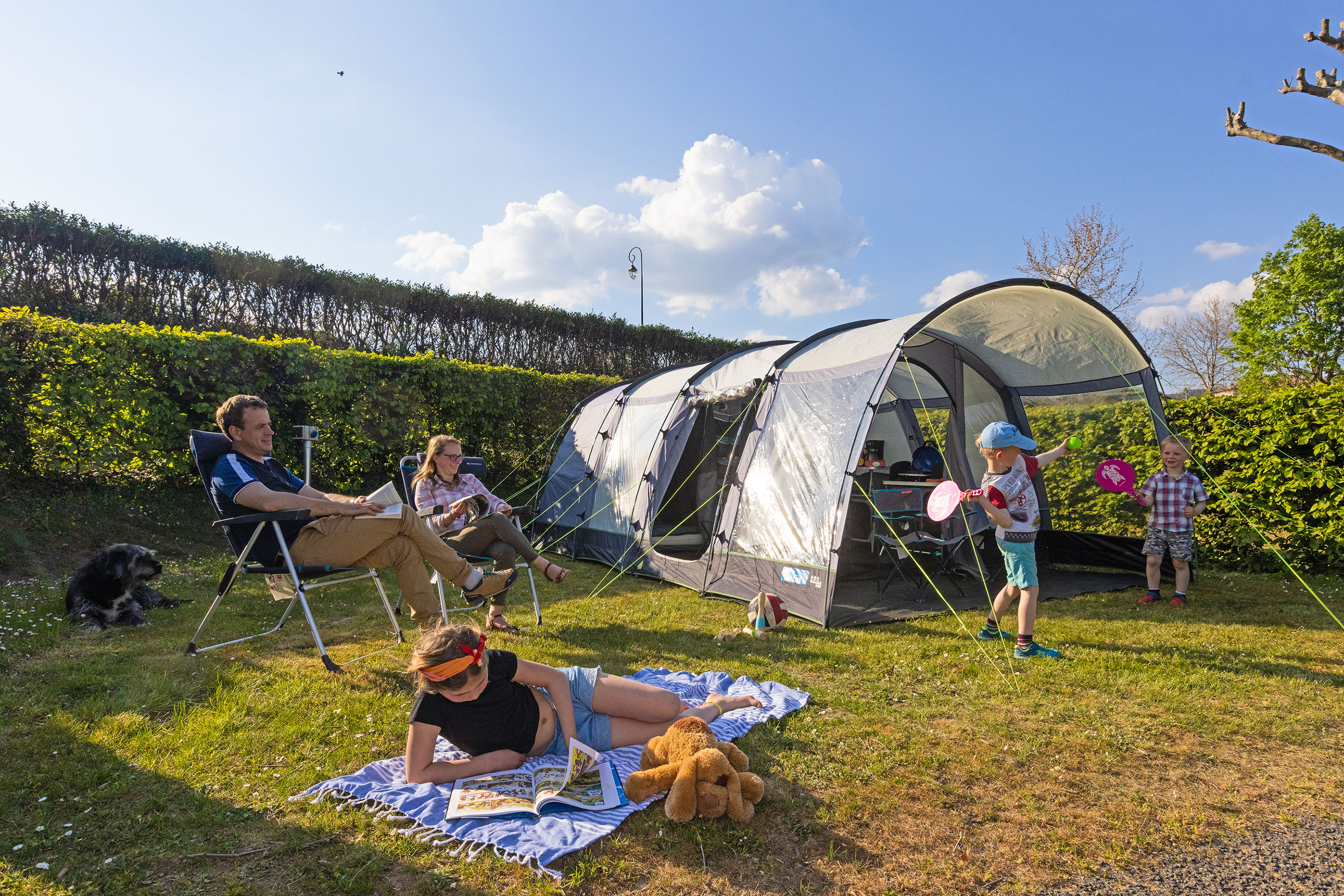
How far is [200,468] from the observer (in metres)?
3.77

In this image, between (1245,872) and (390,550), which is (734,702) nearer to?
(1245,872)

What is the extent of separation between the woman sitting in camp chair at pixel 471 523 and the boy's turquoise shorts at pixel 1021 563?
2564 millimetres

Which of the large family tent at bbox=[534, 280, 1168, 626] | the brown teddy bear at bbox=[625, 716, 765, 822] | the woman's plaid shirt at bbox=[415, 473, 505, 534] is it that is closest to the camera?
the brown teddy bear at bbox=[625, 716, 765, 822]

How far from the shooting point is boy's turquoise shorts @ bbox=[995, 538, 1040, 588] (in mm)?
3920

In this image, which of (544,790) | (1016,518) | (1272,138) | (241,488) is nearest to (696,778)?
(544,790)

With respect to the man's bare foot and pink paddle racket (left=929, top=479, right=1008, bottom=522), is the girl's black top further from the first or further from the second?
pink paddle racket (left=929, top=479, right=1008, bottom=522)

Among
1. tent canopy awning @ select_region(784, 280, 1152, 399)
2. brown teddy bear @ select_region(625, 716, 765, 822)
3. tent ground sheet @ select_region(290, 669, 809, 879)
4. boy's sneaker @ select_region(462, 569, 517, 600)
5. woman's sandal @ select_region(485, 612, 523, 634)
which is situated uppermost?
tent canopy awning @ select_region(784, 280, 1152, 399)

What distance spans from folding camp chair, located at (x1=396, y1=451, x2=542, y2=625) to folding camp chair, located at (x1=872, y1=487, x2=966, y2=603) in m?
2.62

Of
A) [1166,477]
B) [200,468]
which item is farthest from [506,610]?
Result: [1166,477]

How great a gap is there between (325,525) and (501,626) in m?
1.19

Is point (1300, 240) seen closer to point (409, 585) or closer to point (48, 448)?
point (409, 585)

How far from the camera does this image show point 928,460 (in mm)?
6438

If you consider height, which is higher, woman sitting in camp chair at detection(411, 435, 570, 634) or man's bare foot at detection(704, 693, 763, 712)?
woman sitting in camp chair at detection(411, 435, 570, 634)

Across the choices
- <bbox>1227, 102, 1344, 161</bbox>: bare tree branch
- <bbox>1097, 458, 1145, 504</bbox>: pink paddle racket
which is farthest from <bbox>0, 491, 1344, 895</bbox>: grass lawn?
<bbox>1227, 102, 1344, 161</bbox>: bare tree branch
